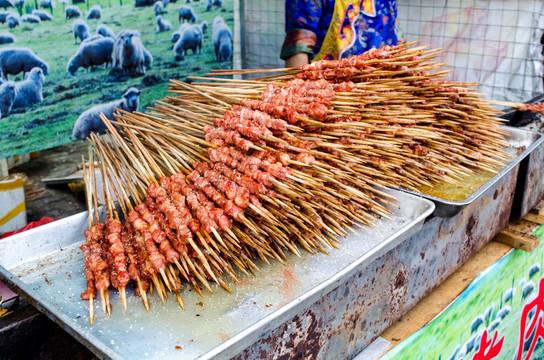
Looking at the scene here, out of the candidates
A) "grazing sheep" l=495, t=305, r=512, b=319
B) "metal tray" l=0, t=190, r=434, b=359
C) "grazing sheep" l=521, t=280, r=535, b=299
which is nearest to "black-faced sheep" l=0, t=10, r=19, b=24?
"metal tray" l=0, t=190, r=434, b=359

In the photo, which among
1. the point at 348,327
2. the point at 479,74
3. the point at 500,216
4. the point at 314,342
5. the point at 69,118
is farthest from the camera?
the point at 479,74

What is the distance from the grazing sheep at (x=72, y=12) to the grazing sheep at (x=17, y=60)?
0.46 meters

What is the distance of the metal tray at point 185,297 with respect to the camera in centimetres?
129

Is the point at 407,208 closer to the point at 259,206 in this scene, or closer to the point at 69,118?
the point at 259,206

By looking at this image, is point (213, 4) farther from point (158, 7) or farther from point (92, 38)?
point (92, 38)

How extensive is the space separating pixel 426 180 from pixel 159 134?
4.48 ft

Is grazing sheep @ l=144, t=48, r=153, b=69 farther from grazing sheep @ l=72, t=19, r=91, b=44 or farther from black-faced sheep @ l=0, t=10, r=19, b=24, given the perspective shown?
black-faced sheep @ l=0, t=10, r=19, b=24

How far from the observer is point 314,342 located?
1.63m

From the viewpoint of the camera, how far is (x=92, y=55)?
4.10 m

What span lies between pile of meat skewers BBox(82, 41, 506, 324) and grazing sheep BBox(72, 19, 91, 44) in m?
2.00

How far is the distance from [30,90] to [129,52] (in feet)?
3.39

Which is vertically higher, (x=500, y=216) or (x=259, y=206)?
(x=259, y=206)

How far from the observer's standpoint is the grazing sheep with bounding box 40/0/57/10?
12.0 feet

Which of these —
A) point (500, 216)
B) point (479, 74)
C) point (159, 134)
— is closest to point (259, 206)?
point (159, 134)
